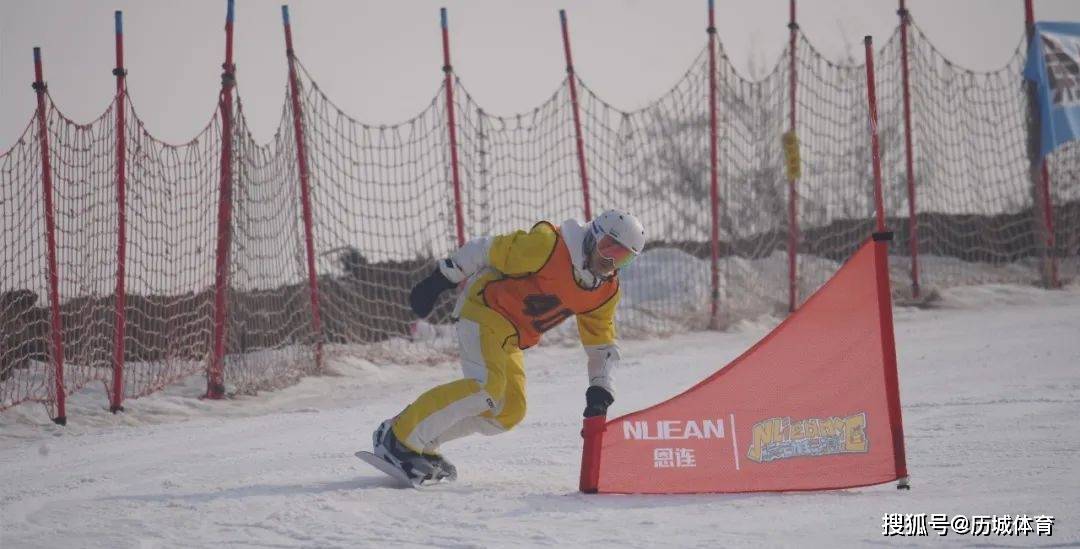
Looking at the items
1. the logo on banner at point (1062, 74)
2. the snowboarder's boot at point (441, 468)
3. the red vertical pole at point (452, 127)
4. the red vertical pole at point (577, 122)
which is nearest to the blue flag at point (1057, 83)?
the logo on banner at point (1062, 74)

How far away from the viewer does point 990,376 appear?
9.75 m

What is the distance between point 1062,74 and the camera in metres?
15.5

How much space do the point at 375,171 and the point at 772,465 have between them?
7.51 meters

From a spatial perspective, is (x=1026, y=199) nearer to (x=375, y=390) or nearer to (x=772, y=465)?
(x=375, y=390)

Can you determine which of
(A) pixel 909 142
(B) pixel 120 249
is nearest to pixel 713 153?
(A) pixel 909 142

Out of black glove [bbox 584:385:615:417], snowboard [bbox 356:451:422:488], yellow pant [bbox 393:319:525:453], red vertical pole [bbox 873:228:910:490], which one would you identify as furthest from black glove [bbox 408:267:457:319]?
red vertical pole [bbox 873:228:910:490]

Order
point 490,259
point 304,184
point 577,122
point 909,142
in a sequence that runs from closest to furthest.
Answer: point 490,259
point 304,184
point 577,122
point 909,142

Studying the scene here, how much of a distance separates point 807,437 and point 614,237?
50.7 inches

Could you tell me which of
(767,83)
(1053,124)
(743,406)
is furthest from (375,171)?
(1053,124)

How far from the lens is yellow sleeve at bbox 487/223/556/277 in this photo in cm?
621

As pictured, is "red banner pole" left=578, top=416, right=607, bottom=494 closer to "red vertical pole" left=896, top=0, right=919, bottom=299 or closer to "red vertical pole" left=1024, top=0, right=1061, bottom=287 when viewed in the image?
"red vertical pole" left=896, top=0, right=919, bottom=299

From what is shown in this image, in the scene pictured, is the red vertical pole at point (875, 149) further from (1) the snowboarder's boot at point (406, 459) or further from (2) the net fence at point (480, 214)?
(2) the net fence at point (480, 214)

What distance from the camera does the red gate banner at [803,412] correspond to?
5.95 m

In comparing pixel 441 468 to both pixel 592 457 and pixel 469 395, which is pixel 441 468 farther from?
pixel 592 457
